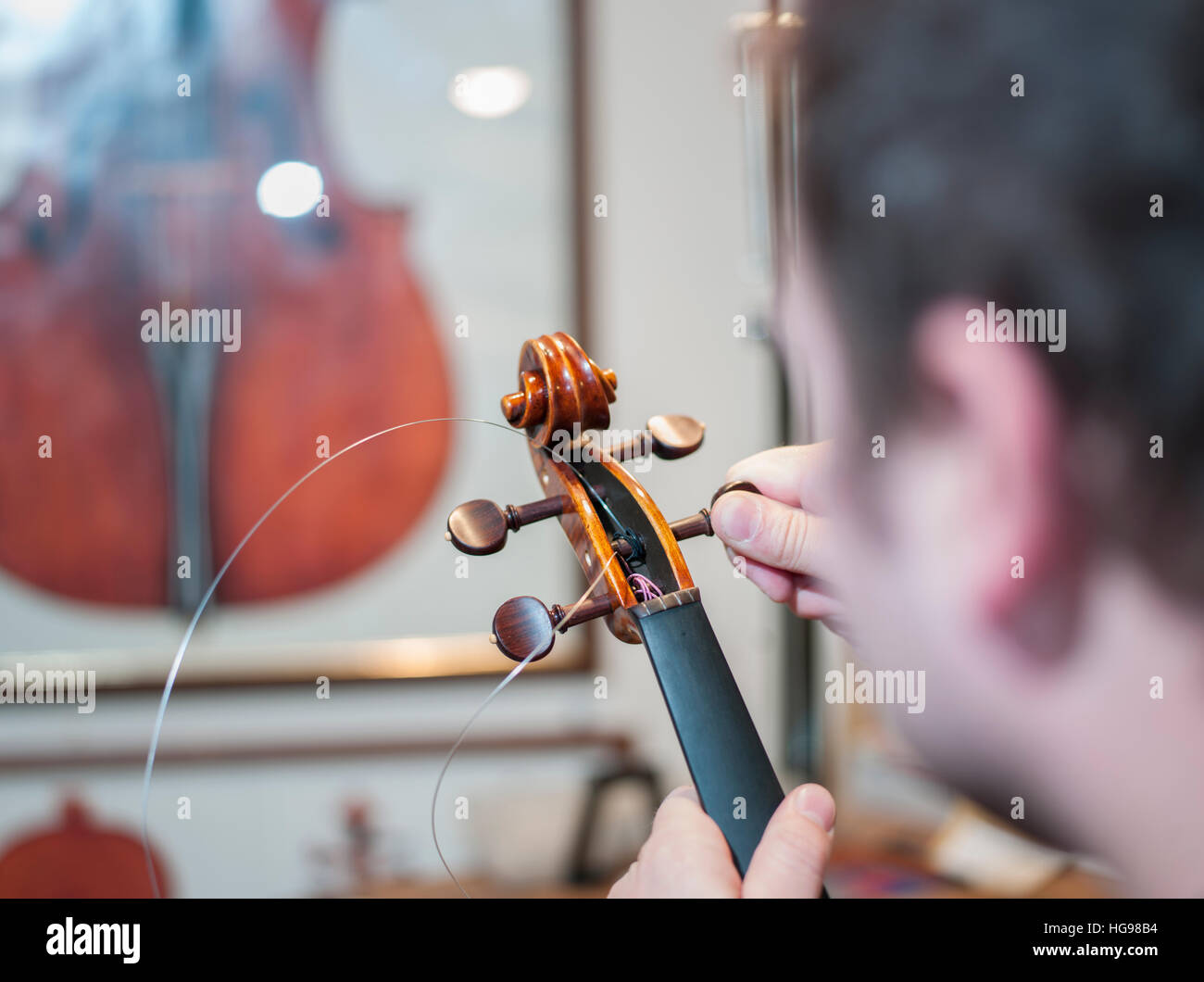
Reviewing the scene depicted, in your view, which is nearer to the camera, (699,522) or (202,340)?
(699,522)

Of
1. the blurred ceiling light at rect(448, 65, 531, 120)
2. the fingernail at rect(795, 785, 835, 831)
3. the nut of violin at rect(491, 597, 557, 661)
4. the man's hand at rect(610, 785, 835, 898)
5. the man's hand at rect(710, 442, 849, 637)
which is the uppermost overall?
the blurred ceiling light at rect(448, 65, 531, 120)

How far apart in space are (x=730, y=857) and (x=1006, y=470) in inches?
11.6

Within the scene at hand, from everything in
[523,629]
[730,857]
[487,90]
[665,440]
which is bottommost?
[730,857]

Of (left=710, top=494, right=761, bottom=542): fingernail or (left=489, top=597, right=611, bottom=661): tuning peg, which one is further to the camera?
(left=710, top=494, right=761, bottom=542): fingernail

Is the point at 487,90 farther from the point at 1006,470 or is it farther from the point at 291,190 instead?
the point at 1006,470

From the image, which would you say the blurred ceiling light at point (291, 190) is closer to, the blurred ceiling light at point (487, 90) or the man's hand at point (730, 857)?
the blurred ceiling light at point (487, 90)

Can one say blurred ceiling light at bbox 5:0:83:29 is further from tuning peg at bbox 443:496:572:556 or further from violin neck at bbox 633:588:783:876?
violin neck at bbox 633:588:783:876

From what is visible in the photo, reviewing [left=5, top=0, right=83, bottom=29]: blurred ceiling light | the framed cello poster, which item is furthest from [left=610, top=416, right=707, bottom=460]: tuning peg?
[left=5, top=0, right=83, bottom=29]: blurred ceiling light

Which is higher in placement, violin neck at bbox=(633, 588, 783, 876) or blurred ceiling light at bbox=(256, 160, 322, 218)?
blurred ceiling light at bbox=(256, 160, 322, 218)

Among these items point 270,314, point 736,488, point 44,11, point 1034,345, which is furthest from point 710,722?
point 44,11

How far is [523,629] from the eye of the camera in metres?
0.55

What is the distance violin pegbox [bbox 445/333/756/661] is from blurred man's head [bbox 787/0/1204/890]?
216 mm

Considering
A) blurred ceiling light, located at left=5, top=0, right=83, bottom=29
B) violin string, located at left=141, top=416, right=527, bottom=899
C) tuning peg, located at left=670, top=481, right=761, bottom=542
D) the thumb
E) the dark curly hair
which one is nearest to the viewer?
the dark curly hair

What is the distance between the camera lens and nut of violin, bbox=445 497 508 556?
0.57 meters
